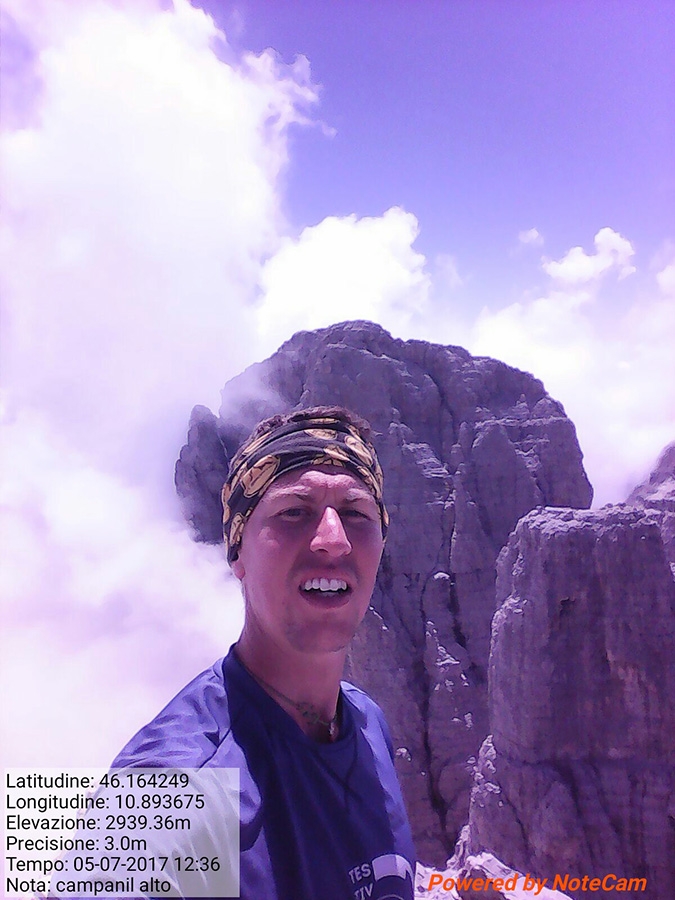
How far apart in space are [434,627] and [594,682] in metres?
8.49

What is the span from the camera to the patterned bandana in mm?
1956

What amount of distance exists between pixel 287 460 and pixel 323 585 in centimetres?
47

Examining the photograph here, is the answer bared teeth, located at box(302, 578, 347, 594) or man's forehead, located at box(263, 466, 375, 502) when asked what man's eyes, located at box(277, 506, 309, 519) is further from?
bared teeth, located at box(302, 578, 347, 594)

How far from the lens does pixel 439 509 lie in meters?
18.0

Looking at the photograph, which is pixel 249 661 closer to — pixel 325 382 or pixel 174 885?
pixel 174 885

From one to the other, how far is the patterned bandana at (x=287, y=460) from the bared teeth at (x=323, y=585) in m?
0.37

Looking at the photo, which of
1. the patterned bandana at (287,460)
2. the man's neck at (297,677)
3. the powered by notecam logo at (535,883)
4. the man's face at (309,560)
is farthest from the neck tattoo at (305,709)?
the powered by notecam logo at (535,883)

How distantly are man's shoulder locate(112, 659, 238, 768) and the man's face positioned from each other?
10.0 inches

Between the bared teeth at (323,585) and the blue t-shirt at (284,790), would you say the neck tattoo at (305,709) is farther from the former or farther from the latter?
the bared teeth at (323,585)

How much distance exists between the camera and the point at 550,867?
7887 mm

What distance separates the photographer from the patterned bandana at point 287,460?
6.42 ft

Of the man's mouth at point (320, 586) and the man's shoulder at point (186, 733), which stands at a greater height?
the man's mouth at point (320, 586)

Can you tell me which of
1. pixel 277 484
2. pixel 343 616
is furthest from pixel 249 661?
pixel 277 484

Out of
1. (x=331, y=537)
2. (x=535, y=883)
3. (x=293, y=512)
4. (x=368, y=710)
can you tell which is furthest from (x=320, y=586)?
(x=535, y=883)
